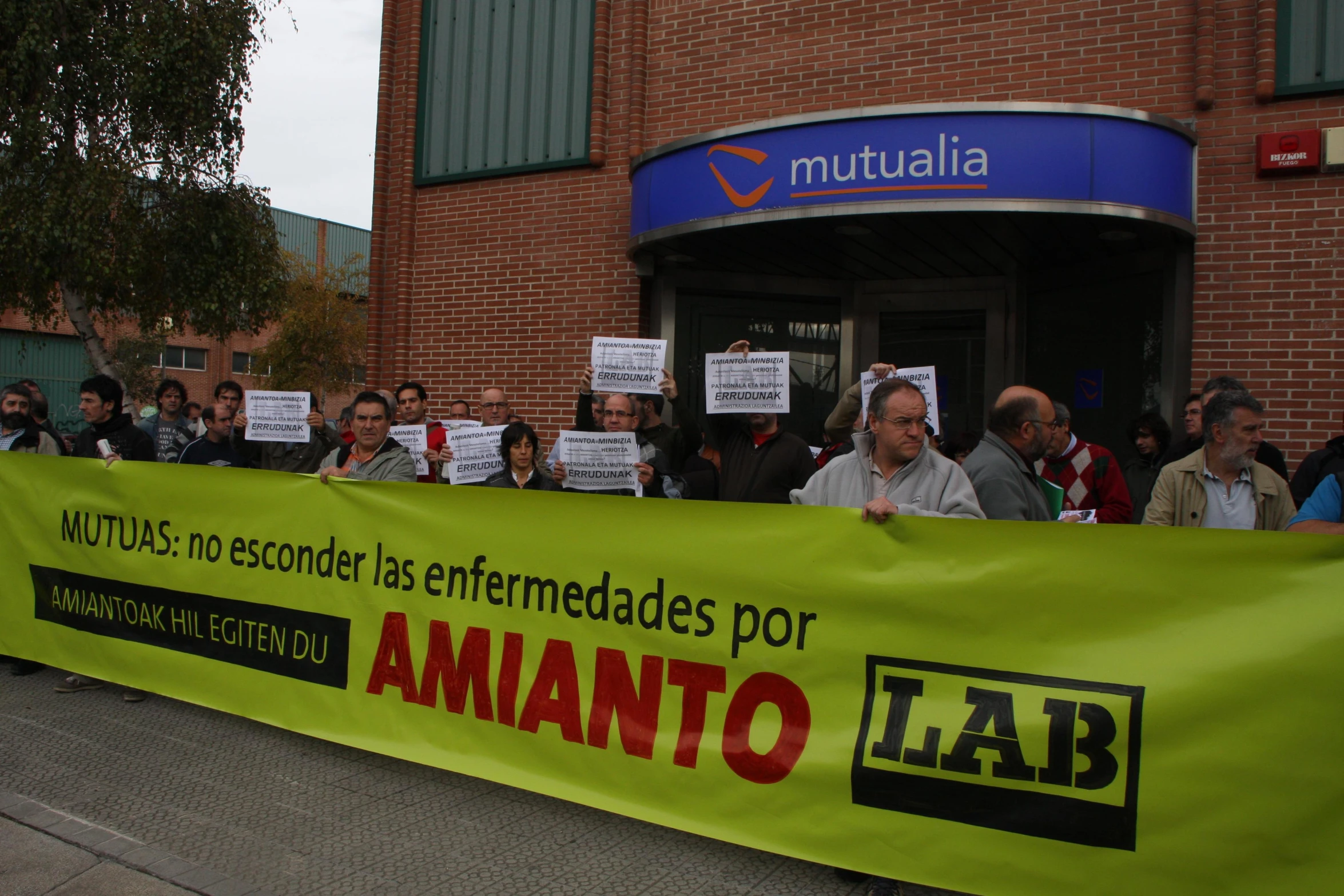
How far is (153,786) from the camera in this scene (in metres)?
4.32

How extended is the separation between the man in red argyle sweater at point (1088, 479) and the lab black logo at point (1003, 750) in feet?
8.29

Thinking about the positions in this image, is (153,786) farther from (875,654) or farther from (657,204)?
(657,204)

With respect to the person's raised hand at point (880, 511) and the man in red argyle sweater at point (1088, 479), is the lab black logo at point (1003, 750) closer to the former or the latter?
the person's raised hand at point (880, 511)

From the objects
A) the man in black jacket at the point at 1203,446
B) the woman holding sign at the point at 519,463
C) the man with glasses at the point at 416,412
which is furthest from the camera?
the man with glasses at the point at 416,412

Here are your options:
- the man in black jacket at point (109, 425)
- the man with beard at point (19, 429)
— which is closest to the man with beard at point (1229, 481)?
the man in black jacket at point (109, 425)

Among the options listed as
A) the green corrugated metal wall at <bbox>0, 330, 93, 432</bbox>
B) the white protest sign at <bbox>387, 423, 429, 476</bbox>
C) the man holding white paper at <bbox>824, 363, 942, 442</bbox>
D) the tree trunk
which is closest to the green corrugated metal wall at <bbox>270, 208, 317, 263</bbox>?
the green corrugated metal wall at <bbox>0, 330, 93, 432</bbox>

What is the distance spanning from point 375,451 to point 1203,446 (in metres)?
4.18

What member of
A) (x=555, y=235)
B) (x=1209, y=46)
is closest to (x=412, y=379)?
(x=555, y=235)

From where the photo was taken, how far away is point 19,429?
6.66 meters

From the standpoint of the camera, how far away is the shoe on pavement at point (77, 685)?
18.7 ft

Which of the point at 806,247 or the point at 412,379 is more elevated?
the point at 806,247

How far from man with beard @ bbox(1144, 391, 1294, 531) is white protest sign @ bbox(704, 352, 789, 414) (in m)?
1.89

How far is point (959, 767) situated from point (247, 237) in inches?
527

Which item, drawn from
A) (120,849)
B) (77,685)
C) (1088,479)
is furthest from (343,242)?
(120,849)
